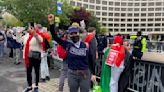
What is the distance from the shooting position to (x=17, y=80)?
935 centimetres

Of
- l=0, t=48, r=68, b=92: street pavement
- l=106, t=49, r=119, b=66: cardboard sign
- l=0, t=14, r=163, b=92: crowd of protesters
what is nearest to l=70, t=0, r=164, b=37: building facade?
l=0, t=48, r=68, b=92: street pavement

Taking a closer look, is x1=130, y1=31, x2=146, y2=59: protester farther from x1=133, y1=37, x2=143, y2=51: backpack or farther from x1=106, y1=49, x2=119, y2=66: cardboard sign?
x1=106, y1=49, x2=119, y2=66: cardboard sign

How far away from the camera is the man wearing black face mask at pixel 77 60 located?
193 inches

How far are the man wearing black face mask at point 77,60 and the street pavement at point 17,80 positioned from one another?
2953 mm

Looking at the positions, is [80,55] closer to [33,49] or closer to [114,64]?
[114,64]

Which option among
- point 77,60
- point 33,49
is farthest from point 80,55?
point 33,49

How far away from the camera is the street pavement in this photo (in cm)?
803

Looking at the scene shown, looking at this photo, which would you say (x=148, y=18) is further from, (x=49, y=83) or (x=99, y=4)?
(x=49, y=83)

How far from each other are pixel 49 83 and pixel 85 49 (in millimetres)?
4039

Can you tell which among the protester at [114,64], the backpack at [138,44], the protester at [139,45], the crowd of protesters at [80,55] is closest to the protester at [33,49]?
the crowd of protesters at [80,55]

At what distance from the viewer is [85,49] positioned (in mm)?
4996

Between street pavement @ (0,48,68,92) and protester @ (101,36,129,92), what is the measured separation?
173 centimetres

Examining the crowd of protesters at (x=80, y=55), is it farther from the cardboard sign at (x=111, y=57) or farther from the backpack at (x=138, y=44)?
the backpack at (x=138, y=44)

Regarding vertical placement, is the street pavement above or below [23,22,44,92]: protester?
below
